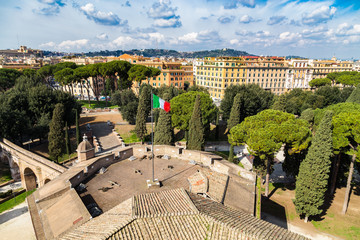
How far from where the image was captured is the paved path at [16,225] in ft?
69.4

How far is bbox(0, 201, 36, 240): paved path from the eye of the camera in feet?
69.4

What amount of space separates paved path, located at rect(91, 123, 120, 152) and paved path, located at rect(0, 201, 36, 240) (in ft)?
44.1

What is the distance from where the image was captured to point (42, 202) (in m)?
15.0

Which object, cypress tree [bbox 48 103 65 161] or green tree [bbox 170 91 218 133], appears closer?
cypress tree [bbox 48 103 65 161]

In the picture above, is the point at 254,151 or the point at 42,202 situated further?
the point at 254,151

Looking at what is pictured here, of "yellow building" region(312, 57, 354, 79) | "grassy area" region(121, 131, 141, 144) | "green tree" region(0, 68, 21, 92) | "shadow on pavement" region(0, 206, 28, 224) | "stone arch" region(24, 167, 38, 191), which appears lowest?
"shadow on pavement" region(0, 206, 28, 224)

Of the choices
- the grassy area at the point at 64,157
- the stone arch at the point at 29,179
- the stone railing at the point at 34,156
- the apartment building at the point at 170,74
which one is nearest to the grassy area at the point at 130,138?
the grassy area at the point at 64,157

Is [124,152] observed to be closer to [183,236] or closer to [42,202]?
[42,202]

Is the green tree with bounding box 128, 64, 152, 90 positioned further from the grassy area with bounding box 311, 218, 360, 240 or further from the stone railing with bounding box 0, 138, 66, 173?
the grassy area with bounding box 311, 218, 360, 240

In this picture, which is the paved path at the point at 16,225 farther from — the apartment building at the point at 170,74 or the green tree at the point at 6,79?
the apartment building at the point at 170,74

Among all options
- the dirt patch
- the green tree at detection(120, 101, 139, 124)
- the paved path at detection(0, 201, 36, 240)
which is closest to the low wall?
the paved path at detection(0, 201, 36, 240)

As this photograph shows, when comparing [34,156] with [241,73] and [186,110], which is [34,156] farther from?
[241,73]

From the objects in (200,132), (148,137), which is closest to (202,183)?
(200,132)

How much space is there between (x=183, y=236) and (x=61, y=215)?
8.18 metres
